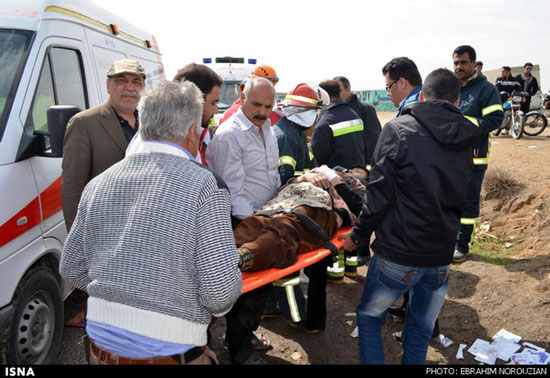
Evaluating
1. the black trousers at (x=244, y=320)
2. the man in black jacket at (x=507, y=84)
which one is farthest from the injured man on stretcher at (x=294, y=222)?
the man in black jacket at (x=507, y=84)

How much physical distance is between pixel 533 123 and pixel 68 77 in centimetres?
1216

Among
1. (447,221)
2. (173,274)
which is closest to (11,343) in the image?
(173,274)

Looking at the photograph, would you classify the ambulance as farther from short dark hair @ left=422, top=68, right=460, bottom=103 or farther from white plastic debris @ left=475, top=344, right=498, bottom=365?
white plastic debris @ left=475, top=344, right=498, bottom=365

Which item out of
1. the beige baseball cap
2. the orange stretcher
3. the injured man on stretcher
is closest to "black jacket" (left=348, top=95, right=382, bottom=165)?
the injured man on stretcher

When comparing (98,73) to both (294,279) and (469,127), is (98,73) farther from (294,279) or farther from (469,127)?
(469,127)

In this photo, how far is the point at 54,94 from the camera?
9.92 ft

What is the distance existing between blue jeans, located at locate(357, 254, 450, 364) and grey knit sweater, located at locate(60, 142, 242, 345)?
3.95ft

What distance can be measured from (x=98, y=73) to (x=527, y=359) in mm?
4259

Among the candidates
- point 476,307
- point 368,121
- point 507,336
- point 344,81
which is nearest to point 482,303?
point 476,307

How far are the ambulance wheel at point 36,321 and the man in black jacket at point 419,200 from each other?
2.14 meters

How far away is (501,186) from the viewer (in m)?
6.44

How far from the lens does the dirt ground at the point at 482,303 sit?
320 cm

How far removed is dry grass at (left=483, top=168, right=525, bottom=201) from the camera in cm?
632

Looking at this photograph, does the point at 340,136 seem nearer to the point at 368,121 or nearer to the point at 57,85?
the point at 368,121
